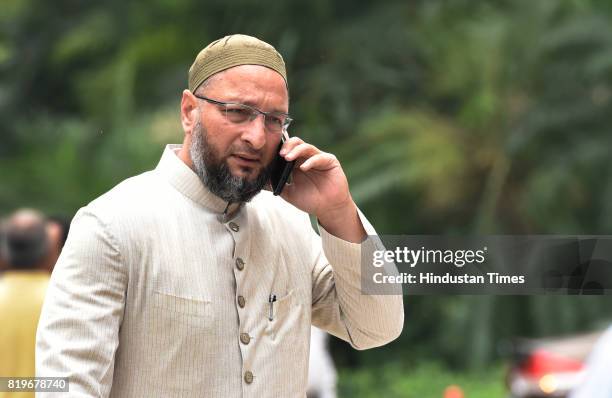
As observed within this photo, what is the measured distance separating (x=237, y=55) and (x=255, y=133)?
0.58 ft

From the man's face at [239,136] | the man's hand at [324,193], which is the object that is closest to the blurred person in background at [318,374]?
the man's hand at [324,193]

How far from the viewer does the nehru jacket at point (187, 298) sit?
218 cm

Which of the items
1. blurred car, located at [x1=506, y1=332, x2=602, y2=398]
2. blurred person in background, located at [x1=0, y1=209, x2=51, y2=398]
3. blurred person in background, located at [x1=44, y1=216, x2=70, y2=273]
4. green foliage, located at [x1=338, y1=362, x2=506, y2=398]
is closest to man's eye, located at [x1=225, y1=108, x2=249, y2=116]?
blurred person in background, located at [x1=0, y1=209, x2=51, y2=398]

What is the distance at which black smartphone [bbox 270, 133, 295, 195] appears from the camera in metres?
2.40

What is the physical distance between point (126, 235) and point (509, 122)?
9106mm

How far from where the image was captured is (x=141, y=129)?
10.9m

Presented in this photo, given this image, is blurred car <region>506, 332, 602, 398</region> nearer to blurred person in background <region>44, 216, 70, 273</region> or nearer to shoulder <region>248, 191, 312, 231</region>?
blurred person in background <region>44, 216, 70, 273</region>

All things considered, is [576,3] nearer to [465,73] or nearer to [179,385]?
[465,73]

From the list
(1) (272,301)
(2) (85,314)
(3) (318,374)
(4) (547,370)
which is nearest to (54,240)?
(3) (318,374)

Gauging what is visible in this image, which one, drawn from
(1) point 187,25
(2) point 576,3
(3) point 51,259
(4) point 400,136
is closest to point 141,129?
(1) point 187,25

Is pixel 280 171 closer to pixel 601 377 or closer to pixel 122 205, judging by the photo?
pixel 122 205

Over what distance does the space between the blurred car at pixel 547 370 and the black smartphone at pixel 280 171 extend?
16.4ft

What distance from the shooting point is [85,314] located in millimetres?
2160

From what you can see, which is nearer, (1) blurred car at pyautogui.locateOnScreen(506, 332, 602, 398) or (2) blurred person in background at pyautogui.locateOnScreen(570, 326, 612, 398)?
(2) blurred person in background at pyautogui.locateOnScreen(570, 326, 612, 398)
